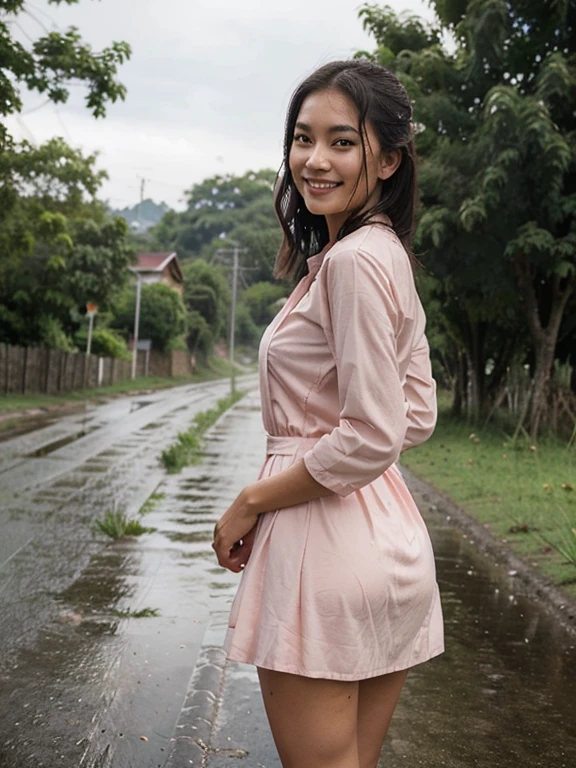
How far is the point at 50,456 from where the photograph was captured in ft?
49.3

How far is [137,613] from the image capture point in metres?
5.92

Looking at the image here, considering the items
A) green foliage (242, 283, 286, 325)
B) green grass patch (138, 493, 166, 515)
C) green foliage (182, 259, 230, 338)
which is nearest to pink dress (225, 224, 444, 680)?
green grass patch (138, 493, 166, 515)

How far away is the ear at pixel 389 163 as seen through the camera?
207cm

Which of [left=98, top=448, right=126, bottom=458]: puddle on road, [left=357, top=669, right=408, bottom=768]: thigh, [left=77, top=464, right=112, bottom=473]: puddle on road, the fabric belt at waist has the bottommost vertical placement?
[left=98, top=448, right=126, bottom=458]: puddle on road

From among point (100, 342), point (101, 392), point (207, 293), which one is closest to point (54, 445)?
point (101, 392)

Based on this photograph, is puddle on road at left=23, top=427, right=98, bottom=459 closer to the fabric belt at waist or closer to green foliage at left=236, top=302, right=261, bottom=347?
the fabric belt at waist

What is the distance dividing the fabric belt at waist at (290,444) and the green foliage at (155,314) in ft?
169

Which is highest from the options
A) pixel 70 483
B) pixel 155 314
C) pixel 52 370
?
pixel 155 314

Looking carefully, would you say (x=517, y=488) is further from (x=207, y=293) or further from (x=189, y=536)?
(x=207, y=293)

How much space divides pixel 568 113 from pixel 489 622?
448 inches

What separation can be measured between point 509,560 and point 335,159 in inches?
254

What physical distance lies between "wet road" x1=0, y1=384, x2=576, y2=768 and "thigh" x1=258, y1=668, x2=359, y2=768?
6.89 ft

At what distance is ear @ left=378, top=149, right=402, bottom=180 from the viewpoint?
81.7 inches

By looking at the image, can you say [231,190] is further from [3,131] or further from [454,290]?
[3,131]
